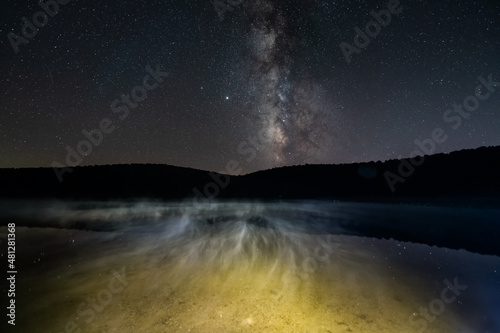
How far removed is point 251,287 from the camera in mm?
3775

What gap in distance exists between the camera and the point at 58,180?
119 ft

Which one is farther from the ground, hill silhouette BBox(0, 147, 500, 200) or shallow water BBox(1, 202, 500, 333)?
shallow water BBox(1, 202, 500, 333)

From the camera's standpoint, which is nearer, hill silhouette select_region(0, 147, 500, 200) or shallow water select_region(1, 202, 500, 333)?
shallow water select_region(1, 202, 500, 333)

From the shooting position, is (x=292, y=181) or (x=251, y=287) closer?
(x=251, y=287)

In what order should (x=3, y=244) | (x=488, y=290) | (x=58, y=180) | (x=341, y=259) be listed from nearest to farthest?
(x=488, y=290), (x=341, y=259), (x=3, y=244), (x=58, y=180)

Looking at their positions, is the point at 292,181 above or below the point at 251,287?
below

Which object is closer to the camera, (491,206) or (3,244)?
(3,244)

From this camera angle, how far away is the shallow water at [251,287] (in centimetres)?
293

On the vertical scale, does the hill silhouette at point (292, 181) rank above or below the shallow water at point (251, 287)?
below

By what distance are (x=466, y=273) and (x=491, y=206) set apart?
1991cm

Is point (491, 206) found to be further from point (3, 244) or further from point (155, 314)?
point (3, 244)

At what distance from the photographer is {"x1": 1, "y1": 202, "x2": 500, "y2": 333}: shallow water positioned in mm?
2928

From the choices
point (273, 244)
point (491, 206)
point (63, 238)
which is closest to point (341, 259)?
point (273, 244)

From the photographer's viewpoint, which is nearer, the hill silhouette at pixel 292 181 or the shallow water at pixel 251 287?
the shallow water at pixel 251 287
